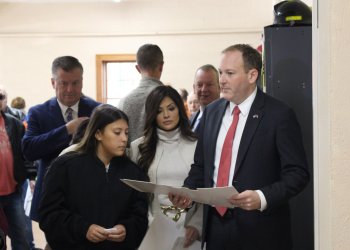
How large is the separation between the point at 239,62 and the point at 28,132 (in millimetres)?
1402

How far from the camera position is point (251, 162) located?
6.95 ft

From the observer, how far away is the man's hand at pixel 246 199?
192 cm

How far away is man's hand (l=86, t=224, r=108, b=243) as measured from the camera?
2.28m

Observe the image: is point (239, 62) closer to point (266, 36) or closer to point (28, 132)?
point (266, 36)

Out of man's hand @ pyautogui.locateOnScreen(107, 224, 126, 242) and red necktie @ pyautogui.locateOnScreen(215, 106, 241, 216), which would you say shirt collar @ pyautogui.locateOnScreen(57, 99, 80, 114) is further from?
red necktie @ pyautogui.locateOnScreen(215, 106, 241, 216)

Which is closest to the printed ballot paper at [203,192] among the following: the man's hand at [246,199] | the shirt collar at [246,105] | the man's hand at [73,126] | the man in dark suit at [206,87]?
the man's hand at [246,199]

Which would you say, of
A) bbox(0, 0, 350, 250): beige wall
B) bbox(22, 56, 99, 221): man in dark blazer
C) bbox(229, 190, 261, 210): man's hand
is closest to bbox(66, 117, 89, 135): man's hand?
bbox(22, 56, 99, 221): man in dark blazer

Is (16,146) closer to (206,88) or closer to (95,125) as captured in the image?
(206,88)

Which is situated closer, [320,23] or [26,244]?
[320,23]

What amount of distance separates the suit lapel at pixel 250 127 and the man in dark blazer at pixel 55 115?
111cm

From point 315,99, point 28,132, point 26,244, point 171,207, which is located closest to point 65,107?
point 28,132

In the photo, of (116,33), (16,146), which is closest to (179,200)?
(16,146)

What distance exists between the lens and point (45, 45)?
9539mm

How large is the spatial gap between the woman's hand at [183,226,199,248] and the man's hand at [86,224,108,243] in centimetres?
46
